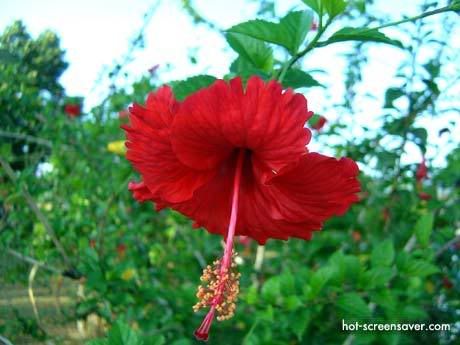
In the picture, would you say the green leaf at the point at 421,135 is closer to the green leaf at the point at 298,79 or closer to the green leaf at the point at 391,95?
the green leaf at the point at 391,95

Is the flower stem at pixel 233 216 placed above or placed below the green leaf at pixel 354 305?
above

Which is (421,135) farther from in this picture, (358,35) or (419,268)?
(358,35)

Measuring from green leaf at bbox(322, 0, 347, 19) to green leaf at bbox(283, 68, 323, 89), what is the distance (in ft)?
0.34

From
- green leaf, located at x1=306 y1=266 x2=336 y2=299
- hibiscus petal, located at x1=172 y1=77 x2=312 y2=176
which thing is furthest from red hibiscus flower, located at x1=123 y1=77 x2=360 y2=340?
green leaf, located at x1=306 y1=266 x2=336 y2=299

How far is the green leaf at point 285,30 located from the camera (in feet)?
2.16

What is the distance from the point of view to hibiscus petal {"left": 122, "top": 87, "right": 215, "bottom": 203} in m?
0.61

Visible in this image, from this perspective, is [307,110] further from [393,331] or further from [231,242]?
[393,331]

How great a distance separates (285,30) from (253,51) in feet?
0.30

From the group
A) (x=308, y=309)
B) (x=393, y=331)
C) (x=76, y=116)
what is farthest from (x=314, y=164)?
(x=76, y=116)

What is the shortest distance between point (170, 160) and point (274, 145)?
0.51ft

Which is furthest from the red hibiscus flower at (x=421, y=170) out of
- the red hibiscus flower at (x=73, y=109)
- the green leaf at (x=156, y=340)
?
the red hibiscus flower at (x=73, y=109)

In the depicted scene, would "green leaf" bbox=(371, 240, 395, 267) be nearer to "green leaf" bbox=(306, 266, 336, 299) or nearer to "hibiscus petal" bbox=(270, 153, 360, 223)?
"green leaf" bbox=(306, 266, 336, 299)

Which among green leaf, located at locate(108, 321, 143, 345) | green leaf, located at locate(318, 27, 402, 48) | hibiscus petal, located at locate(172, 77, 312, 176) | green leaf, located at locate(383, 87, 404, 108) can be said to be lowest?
green leaf, located at locate(108, 321, 143, 345)

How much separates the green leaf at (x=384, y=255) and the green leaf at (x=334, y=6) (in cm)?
85
